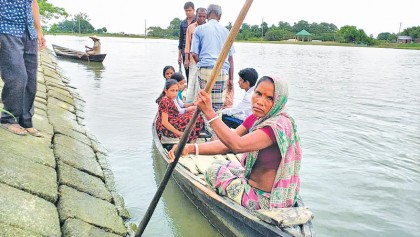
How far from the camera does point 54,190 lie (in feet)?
11.6

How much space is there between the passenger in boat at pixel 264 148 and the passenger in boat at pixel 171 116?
2.16m

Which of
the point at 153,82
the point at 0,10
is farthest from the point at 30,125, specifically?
the point at 153,82

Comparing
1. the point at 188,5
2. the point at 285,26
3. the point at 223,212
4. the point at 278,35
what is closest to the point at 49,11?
the point at 188,5

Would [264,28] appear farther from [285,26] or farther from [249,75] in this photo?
[249,75]

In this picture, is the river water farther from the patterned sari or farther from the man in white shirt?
the man in white shirt

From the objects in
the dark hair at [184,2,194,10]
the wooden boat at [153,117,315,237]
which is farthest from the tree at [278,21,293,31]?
the wooden boat at [153,117,315,237]

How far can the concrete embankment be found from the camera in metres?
2.94

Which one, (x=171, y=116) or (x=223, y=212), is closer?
(x=223, y=212)

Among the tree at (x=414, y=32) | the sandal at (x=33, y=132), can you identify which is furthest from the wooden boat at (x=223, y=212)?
the tree at (x=414, y=32)

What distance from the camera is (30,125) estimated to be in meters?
4.48

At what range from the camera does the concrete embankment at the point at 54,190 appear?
116 inches

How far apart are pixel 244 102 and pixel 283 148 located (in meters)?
3.34

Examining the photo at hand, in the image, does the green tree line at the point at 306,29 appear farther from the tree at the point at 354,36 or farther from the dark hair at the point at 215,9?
the dark hair at the point at 215,9

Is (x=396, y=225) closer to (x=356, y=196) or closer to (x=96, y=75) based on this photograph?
(x=356, y=196)
